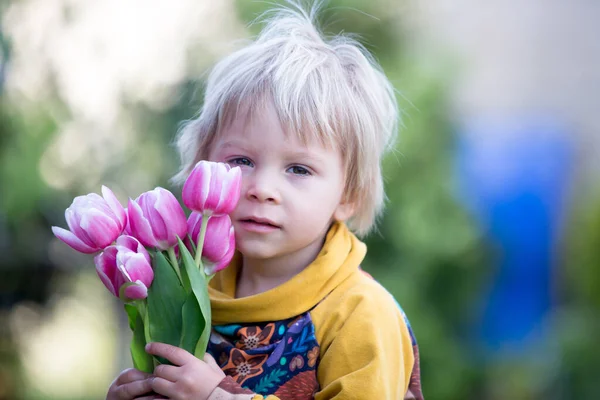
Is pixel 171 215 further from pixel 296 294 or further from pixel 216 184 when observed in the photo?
pixel 296 294

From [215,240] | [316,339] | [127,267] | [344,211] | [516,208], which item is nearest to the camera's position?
[127,267]

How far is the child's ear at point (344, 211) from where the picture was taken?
1.99m

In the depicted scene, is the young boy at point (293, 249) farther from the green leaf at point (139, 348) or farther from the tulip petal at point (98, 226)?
the tulip petal at point (98, 226)

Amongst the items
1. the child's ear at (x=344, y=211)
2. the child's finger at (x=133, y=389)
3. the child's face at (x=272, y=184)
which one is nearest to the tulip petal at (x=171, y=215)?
the child's face at (x=272, y=184)

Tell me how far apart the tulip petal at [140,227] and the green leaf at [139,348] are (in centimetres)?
16

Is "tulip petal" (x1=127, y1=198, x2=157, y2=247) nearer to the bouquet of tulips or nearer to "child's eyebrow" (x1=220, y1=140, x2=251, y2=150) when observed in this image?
the bouquet of tulips

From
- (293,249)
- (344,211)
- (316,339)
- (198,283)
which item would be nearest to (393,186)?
(344,211)

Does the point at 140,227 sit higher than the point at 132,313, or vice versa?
the point at 140,227

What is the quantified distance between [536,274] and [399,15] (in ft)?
9.33

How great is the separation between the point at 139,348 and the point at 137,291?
169 millimetres

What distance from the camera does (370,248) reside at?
5945 mm

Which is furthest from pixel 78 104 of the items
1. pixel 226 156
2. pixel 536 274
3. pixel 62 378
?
pixel 536 274

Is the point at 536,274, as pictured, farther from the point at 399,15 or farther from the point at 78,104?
the point at 78,104

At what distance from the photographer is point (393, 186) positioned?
5.83 m
